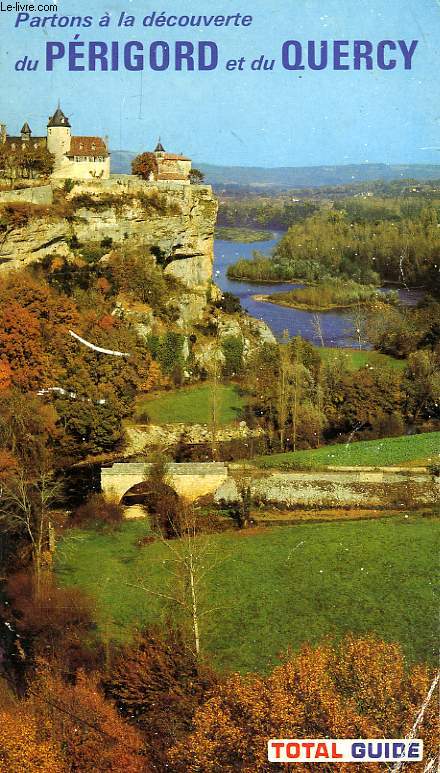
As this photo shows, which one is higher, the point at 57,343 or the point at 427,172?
the point at 427,172

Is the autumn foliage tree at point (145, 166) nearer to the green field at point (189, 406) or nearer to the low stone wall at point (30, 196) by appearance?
the low stone wall at point (30, 196)

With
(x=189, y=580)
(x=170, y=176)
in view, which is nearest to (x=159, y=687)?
(x=189, y=580)

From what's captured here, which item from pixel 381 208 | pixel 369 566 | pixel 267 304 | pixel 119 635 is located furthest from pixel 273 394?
pixel 381 208

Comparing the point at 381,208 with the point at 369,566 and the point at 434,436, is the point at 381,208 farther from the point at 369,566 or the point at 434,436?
the point at 369,566

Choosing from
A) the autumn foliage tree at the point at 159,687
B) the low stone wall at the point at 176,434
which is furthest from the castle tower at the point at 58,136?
the autumn foliage tree at the point at 159,687

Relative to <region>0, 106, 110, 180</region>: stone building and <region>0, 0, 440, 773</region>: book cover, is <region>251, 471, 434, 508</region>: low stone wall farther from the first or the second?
<region>0, 106, 110, 180</region>: stone building

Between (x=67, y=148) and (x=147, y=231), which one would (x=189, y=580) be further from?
(x=67, y=148)

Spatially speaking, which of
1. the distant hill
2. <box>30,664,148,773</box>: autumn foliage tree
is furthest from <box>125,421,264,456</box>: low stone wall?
the distant hill
